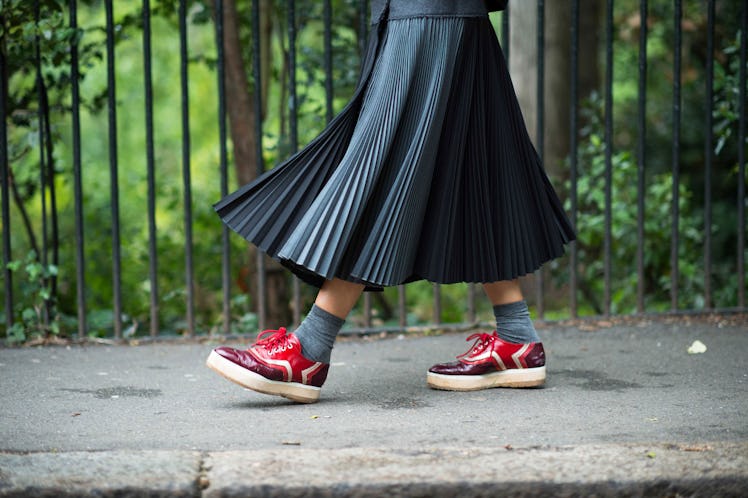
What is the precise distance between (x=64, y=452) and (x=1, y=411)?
612 mm

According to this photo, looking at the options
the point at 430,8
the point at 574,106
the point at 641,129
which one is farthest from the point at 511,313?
the point at 641,129

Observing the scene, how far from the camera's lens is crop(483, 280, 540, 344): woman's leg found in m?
3.14

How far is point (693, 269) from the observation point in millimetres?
5145

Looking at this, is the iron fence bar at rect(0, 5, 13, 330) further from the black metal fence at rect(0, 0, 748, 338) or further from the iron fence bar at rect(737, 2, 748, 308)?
the iron fence bar at rect(737, 2, 748, 308)

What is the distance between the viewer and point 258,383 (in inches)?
110

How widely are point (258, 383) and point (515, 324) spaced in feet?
2.96

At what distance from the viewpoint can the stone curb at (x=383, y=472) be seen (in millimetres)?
2080

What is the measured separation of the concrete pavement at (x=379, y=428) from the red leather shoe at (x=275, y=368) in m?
0.07

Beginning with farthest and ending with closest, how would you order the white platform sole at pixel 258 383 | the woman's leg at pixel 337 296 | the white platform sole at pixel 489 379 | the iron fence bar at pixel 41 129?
1. the iron fence bar at pixel 41 129
2. the white platform sole at pixel 489 379
3. the woman's leg at pixel 337 296
4. the white platform sole at pixel 258 383

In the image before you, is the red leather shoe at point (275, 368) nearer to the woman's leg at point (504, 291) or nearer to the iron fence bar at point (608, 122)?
the woman's leg at point (504, 291)

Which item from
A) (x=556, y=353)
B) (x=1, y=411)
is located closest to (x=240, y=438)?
(x=1, y=411)

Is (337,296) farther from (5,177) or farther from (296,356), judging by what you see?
(5,177)

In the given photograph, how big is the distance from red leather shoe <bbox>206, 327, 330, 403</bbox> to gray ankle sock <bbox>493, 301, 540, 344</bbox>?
25.6 inches

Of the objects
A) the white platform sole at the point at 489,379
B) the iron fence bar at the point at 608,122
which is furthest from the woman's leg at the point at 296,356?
the iron fence bar at the point at 608,122
